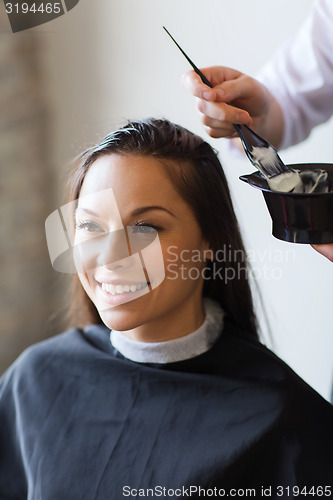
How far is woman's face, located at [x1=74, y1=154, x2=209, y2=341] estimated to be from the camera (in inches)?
30.3

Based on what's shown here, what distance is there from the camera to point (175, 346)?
0.92 m

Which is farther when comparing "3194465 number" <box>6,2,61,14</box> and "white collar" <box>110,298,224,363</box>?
"white collar" <box>110,298,224,363</box>

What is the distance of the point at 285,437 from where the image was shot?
2.79 feet

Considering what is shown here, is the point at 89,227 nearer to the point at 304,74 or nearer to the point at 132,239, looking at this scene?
the point at 132,239

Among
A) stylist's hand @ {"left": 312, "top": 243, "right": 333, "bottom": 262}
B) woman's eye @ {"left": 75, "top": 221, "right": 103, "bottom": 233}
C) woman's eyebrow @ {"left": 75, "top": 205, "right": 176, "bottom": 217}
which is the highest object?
woman's eyebrow @ {"left": 75, "top": 205, "right": 176, "bottom": 217}

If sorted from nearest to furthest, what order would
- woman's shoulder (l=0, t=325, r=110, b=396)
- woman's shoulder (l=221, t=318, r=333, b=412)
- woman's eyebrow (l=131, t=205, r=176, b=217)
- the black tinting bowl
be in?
the black tinting bowl, woman's eyebrow (l=131, t=205, r=176, b=217), woman's shoulder (l=221, t=318, r=333, b=412), woman's shoulder (l=0, t=325, r=110, b=396)

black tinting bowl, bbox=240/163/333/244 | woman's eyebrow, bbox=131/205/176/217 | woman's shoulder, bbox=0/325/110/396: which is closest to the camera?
black tinting bowl, bbox=240/163/333/244

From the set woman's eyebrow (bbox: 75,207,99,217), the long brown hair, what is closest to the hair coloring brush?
the long brown hair

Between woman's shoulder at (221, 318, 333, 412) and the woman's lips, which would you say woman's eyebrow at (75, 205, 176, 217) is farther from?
woman's shoulder at (221, 318, 333, 412)

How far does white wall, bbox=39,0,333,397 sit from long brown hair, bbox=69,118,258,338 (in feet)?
0.10

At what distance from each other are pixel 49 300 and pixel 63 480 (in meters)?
0.34

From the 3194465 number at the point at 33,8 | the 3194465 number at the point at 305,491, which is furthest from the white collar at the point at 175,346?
the 3194465 number at the point at 33,8

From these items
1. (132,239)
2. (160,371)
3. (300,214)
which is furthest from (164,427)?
(300,214)

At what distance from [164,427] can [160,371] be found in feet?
0.27
